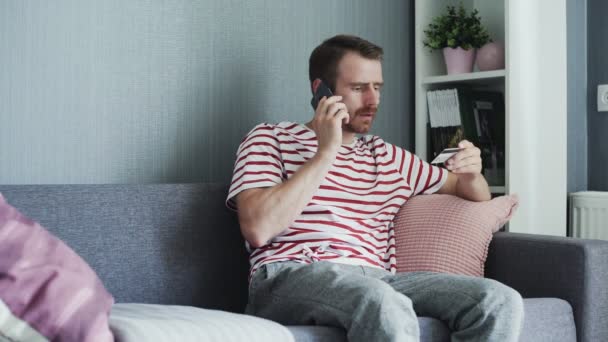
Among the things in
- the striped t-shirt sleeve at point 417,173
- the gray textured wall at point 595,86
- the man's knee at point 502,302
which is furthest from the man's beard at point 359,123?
the gray textured wall at point 595,86

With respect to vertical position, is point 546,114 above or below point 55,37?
below

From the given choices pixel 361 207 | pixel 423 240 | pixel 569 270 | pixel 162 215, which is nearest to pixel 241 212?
pixel 162 215

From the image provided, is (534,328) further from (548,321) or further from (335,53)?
(335,53)

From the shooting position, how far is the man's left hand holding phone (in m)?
1.78

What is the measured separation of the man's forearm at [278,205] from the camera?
172 cm

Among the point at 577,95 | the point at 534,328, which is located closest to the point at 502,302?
the point at 534,328

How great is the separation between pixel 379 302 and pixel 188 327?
378mm

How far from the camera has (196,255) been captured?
6.20 feet

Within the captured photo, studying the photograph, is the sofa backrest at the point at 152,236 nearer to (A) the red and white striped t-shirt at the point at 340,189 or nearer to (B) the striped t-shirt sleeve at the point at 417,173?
(A) the red and white striped t-shirt at the point at 340,189

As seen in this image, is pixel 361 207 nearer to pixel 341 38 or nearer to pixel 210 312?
pixel 341 38

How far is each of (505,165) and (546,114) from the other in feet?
0.89

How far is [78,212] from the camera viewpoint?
1.71 meters

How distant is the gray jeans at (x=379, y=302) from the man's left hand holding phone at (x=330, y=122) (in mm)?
286

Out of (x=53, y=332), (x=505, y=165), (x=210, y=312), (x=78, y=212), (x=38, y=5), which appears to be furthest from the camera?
(x=505, y=165)
